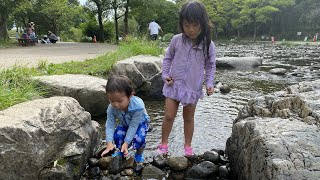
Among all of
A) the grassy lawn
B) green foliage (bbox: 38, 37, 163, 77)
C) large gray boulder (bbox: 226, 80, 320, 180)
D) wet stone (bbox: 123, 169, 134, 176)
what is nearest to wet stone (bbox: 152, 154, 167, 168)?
wet stone (bbox: 123, 169, 134, 176)

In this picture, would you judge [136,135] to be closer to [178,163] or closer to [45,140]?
[178,163]

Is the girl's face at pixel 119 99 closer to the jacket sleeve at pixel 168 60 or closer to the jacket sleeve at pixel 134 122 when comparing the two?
the jacket sleeve at pixel 134 122

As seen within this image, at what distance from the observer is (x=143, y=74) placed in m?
5.96

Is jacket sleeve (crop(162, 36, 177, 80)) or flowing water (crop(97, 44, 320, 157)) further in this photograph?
flowing water (crop(97, 44, 320, 157))

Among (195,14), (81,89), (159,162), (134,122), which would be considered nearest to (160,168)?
(159,162)

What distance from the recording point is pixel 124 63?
5.71 meters

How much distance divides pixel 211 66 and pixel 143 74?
285cm

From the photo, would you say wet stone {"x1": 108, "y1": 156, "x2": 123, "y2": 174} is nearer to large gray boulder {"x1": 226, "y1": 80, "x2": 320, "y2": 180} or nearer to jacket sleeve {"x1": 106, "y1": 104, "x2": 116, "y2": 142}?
jacket sleeve {"x1": 106, "y1": 104, "x2": 116, "y2": 142}

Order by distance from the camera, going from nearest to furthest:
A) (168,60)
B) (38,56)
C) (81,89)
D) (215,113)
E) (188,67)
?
(188,67)
(168,60)
(81,89)
(215,113)
(38,56)

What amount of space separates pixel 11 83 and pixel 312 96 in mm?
3589

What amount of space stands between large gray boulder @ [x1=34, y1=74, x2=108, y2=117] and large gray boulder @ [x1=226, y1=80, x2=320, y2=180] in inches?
83.8

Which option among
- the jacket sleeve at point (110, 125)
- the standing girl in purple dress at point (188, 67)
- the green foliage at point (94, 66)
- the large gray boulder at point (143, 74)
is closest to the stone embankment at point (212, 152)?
the jacket sleeve at point (110, 125)

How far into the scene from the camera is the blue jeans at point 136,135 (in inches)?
121

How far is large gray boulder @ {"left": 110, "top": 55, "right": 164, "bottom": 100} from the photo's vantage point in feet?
18.6
